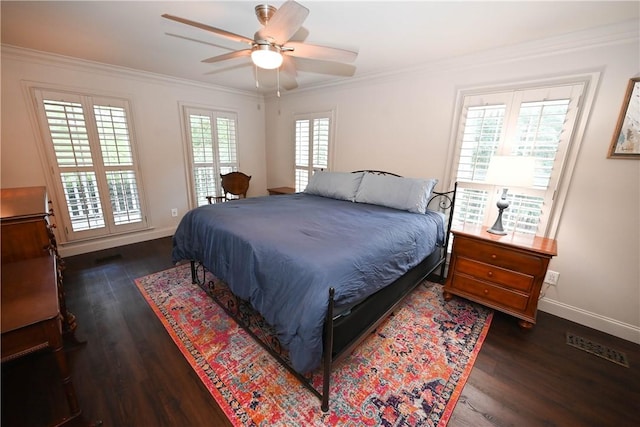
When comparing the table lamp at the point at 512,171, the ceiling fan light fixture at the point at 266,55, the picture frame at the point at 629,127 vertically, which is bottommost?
the table lamp at the point at 512,171

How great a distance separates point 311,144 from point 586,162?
318cm

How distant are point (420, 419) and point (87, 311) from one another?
2762 millimetres

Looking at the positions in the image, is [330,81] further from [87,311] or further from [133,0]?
[87,311]

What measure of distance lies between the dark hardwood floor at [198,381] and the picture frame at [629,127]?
1.49 m

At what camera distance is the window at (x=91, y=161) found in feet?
9.81

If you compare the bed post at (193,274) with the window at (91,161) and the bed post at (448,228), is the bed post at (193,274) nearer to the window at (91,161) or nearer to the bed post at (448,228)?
the window at (91,161)

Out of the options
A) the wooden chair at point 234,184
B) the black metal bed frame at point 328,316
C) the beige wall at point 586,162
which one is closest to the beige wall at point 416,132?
the beige wall at point 586,162

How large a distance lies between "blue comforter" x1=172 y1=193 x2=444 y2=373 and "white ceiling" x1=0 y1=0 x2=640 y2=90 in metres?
1.46

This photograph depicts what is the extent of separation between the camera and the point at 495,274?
2205 mm

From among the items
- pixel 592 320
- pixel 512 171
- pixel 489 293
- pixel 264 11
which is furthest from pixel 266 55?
pixel 592 320

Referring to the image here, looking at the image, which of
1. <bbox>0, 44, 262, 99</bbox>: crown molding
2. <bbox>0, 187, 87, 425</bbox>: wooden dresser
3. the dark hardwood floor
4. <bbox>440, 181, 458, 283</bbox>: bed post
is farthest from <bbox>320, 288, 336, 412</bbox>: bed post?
<bbox>0, 44, 262, 99</bbox>: crown molding

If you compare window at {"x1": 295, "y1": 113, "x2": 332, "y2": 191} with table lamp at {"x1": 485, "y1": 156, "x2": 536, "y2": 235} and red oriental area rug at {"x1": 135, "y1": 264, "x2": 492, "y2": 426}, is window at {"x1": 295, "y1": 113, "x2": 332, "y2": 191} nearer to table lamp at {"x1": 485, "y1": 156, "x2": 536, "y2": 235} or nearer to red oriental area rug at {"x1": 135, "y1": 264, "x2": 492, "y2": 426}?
table lamp at {"x1": 485, "y1": 156, "x2": 536, "y2": 235}

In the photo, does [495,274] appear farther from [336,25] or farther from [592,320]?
[336,25]

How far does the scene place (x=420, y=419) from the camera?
1.41 metres
